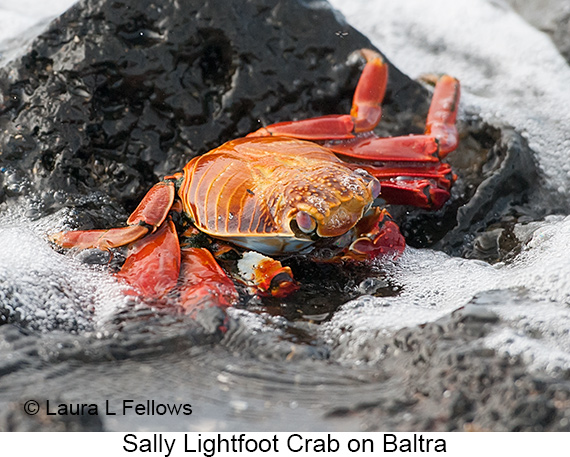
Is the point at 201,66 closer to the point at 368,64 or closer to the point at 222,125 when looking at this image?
the point at 222,125

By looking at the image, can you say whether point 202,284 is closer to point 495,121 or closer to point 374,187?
point 374,187

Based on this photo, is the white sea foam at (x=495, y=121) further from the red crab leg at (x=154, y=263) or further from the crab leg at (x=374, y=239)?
the red crab leg at (x=154, y=263)

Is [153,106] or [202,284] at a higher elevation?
[153,106]

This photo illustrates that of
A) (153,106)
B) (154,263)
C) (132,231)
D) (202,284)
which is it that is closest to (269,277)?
(202,284)

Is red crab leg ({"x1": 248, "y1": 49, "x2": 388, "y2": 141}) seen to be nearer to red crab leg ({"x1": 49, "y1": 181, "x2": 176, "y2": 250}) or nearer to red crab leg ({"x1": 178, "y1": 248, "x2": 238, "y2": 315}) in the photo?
red crab leg ({"x1": 49, "y1": 181, "x2": 176, "y2": 250})

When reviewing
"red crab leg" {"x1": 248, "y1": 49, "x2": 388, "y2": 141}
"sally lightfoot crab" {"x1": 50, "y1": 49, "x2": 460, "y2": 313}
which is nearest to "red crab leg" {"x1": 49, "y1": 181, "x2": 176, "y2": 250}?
"sally lightfoot crab" {"x1": 50, "y1": 49, "x2": 460, "y2": 313}

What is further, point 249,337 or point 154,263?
point 154,263

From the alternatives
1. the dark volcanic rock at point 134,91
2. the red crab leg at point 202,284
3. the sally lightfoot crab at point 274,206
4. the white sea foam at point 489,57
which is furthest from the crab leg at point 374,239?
the white sea foam at point 489,57
